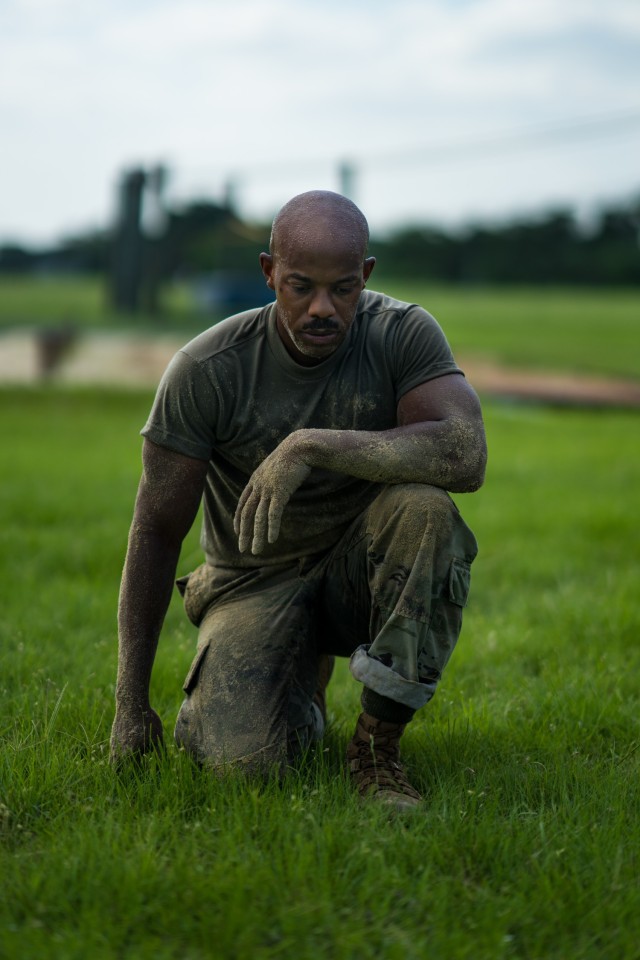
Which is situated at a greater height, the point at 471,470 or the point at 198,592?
the point at 471,470

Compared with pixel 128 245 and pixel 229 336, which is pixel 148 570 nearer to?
pixel 229 336

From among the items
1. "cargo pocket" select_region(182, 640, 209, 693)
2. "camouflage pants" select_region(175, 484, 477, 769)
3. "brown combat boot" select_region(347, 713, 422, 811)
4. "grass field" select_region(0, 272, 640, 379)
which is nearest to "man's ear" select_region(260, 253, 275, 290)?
"camouflage pants" select_region(175, 484, 477, 769)

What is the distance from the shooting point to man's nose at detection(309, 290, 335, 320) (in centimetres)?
342

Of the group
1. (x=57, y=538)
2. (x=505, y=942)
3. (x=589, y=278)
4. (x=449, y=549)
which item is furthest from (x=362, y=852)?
(x=589, y=278)

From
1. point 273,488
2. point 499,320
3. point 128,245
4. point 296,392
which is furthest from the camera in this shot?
point 499,320

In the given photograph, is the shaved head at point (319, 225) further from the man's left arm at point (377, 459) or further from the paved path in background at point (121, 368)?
the paved path in background at point (121, 368)

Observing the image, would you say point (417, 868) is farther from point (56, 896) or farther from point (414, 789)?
point (56, 896)

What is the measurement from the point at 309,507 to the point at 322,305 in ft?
2.24

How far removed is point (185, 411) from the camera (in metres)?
3.54

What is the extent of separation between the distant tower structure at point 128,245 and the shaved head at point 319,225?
13.4 m

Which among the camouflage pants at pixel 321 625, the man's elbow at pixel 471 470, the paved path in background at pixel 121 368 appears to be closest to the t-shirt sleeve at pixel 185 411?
the camouflage pants at pixel 321 625

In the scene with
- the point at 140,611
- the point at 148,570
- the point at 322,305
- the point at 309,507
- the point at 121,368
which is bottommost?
the point at 121,368

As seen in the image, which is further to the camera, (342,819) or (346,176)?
(346,176)

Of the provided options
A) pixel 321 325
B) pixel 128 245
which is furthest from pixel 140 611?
pixel 128 245
